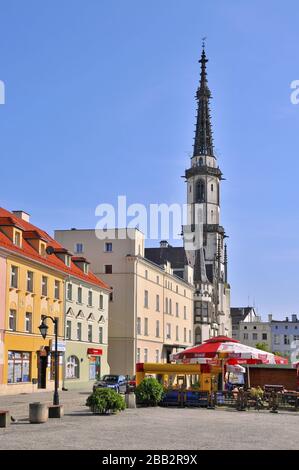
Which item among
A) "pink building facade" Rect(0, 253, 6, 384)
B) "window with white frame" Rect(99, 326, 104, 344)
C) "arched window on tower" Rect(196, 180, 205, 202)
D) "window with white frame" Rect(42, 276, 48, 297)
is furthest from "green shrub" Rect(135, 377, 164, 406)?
"arched window on tower" Rect(196, 180, 205, 202)

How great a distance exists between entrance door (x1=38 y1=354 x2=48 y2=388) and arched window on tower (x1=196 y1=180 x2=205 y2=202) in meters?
83.0

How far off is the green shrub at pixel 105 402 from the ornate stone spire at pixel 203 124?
10510 cm

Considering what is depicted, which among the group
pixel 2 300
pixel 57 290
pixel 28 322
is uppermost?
pixel 57 290

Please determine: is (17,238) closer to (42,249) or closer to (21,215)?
(42,249)

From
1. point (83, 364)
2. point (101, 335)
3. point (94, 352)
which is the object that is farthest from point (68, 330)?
point (101, 335)

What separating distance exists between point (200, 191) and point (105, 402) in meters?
104

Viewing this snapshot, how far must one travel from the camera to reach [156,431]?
64.9 ft

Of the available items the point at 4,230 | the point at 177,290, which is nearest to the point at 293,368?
the point at 4,230

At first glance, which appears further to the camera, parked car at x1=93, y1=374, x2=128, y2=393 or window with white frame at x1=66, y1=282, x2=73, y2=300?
window with white frame at x1=66, y1=282, x2=73, y2=300

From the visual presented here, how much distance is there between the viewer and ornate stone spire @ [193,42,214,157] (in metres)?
129

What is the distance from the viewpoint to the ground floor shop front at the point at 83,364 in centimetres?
5141

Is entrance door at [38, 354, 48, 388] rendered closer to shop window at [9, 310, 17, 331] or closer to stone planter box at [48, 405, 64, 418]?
shop window at [9, 310, 17, 331]

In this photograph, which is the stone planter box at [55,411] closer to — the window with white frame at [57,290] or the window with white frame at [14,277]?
the window with white frame at [14,277]
